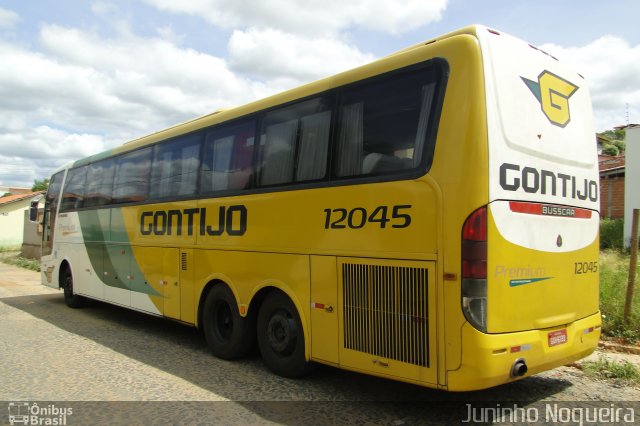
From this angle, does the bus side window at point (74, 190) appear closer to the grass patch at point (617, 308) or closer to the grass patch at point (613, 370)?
the grass patch at point (613, 370)

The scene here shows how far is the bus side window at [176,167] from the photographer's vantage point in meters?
7.41

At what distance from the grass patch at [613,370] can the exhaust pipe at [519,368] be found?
7.02 feet

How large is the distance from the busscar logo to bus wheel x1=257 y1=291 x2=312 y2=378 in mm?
3224

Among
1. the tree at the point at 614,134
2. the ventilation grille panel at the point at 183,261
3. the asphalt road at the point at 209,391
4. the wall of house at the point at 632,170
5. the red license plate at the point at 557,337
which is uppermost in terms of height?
the tree at the point at 614,134

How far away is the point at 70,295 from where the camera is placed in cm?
1147

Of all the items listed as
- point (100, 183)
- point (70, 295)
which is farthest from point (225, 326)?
point (70, 295)

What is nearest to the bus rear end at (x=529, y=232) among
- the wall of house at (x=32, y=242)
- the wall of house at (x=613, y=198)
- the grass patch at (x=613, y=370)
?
the grass patch at (x=613, y=370)

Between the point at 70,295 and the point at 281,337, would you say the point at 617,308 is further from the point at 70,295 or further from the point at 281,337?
the point at 70,295

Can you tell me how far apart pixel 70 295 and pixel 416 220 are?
980 centimetres

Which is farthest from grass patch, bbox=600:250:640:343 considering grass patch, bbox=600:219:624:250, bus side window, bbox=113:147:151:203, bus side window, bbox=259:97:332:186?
bus side window, bbox=113:147:151:203

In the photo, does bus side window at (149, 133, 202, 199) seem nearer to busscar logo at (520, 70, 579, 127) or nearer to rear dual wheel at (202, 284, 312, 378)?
rear dual wheel at (202, 284, 312, 378)

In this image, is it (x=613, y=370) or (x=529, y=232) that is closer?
(x=529, y=232)

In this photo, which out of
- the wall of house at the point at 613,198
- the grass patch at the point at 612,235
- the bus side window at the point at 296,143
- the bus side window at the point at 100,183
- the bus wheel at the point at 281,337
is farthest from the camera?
the wall of house at the point at 613,198

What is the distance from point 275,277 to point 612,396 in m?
3.67
